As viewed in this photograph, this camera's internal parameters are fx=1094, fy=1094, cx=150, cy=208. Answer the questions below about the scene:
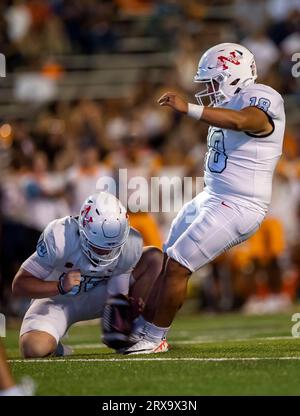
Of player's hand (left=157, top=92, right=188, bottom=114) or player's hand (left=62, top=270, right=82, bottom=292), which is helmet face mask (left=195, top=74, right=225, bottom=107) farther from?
player's hand (left=62, top=270, right=82, bottom=292)

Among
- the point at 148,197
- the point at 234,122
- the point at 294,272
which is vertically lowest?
the point at 294,272

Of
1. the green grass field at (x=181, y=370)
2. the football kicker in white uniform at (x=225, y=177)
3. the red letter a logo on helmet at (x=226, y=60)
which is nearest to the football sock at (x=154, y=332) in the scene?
the football kicker in white uniform at (x=225, y=177)

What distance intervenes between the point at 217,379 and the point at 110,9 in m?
11.2

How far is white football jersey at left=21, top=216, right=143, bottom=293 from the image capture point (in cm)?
637

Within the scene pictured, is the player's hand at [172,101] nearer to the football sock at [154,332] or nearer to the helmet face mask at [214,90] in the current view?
the helmet face mask at [214,90]

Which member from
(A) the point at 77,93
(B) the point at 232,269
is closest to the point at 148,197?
(B) the point at 232,269

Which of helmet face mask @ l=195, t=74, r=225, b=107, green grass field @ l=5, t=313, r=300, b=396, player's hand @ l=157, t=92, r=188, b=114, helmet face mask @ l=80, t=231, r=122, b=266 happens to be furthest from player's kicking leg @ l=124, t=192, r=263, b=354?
player's hand @ l=157, t=92, r=188, b=114

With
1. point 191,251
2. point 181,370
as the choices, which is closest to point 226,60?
point 191,251

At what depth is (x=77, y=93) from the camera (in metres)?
14.8

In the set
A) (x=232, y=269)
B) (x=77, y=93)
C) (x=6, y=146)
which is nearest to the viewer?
(x=6, y=146)

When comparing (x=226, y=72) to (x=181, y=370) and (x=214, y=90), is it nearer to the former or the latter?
(x=214, y=90)

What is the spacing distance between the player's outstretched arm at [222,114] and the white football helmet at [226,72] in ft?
1.18

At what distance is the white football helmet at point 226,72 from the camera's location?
22.1ft

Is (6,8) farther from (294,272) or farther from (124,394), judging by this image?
(124,394)
